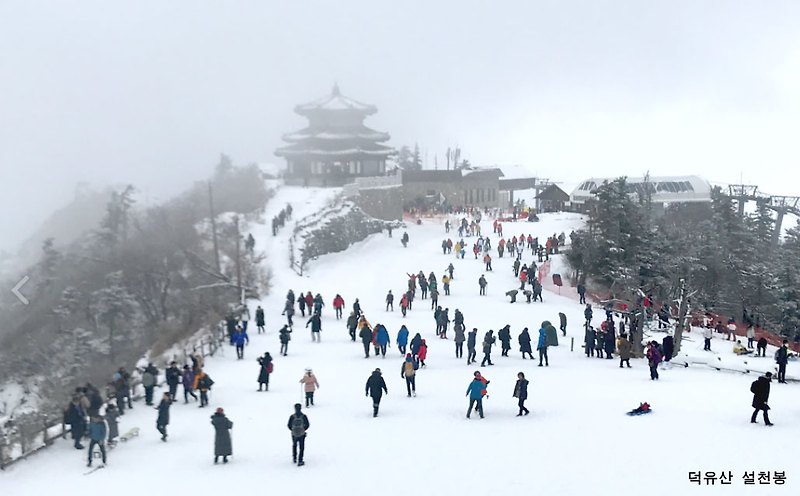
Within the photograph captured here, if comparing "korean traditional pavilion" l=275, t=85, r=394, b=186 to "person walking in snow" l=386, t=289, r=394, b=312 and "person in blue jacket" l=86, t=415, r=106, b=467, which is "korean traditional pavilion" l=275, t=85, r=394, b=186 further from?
"person in blue jacket" l=86, t=415, r=106, b=467

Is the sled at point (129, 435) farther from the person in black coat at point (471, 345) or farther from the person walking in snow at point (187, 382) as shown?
the person in black coat at point (471, 345)

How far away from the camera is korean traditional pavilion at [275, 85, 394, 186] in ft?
197

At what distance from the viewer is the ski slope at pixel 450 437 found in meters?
11.8

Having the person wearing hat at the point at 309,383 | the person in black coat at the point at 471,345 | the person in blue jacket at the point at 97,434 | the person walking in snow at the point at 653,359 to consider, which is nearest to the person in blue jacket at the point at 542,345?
the person in black coat at the point at 471,345

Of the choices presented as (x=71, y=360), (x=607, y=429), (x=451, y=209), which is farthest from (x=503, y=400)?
(x=451, y=209)

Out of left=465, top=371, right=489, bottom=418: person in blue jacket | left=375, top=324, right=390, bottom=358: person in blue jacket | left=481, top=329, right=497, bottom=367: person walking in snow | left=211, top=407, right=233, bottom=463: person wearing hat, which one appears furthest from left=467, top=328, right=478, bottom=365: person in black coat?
left=211, top=407, right=233, bottom=463: person wearing hat

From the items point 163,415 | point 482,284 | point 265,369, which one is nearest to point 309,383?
point 265,369

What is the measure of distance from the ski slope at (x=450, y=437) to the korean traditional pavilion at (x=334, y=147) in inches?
1528

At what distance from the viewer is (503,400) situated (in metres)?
16.4

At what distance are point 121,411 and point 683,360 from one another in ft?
50.0

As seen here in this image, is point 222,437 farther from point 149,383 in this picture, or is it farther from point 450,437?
point 149,383

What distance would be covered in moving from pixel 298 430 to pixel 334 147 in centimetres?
4997

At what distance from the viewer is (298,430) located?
497 inches

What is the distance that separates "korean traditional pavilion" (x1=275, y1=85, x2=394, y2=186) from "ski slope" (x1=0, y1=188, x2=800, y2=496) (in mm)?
38811
